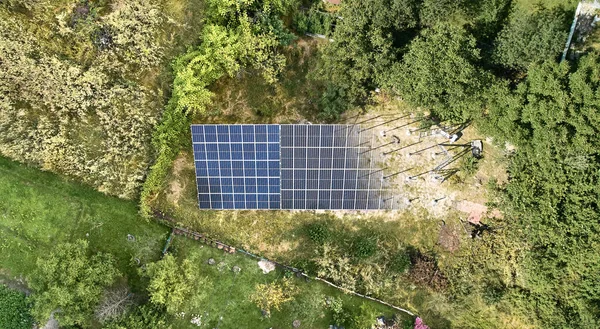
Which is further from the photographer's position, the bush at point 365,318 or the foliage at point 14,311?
the bush at point 365,318

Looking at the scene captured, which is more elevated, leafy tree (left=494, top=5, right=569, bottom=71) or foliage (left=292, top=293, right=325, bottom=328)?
leafy tree (left=494, top=5, right=569, bottom=71)

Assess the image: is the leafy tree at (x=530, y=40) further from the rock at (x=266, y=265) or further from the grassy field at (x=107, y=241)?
the rock at (x=266, y=265)

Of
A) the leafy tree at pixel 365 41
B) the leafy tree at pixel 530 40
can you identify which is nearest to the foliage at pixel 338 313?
the leafy tree at pixel 365 41

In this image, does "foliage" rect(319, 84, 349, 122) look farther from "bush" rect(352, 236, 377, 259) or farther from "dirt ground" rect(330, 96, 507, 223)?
"bush" rect(352, 236, 377, 259)

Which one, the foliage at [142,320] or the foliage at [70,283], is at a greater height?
the foliage at [70,283]

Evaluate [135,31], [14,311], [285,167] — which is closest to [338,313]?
[285,167]

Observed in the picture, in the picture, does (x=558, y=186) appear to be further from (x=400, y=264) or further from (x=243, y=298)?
(x=243, y=298)

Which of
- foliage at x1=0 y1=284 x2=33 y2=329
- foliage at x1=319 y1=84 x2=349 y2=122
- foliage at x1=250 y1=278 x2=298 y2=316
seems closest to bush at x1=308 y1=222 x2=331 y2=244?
foliage at x1=250 y1=278 x2=298 y2=316
